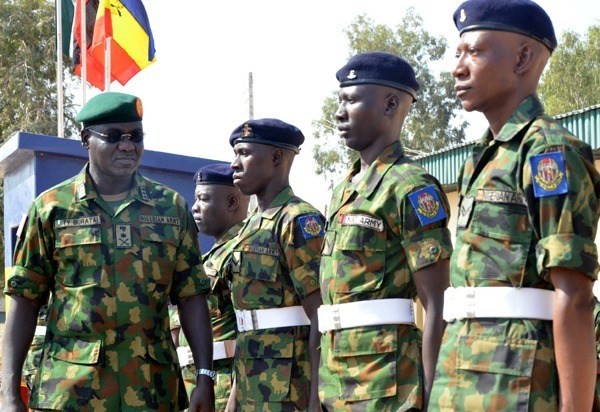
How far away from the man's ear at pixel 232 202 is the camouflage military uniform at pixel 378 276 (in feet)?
8.60

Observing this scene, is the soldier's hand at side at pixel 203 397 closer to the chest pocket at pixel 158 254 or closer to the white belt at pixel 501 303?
the chest pocket at pixel 158 254

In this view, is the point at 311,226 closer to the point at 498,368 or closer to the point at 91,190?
the point at 91,190

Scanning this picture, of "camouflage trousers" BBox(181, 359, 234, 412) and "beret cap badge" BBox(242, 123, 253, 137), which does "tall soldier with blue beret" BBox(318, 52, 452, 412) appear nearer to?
"beret cap badge" BBox(242, 123, 253, 137)

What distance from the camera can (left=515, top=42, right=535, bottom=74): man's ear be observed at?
3531 mm

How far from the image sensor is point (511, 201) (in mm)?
3383

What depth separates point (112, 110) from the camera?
5102 millimetres

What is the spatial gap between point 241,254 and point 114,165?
3.29ft

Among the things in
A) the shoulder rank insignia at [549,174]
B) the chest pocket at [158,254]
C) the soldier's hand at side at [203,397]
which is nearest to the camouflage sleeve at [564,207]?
the shoulder rank insignia at [549,174]

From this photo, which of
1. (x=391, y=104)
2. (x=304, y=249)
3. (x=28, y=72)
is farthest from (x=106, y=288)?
(x=28, y=72)

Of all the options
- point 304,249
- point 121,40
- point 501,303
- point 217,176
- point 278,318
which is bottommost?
point 501,303

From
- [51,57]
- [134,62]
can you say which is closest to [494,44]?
[134,62]

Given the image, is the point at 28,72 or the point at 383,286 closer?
the point at 383,286

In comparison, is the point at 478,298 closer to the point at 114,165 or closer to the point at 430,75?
the point at 114,165

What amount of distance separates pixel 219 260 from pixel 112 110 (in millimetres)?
1496
